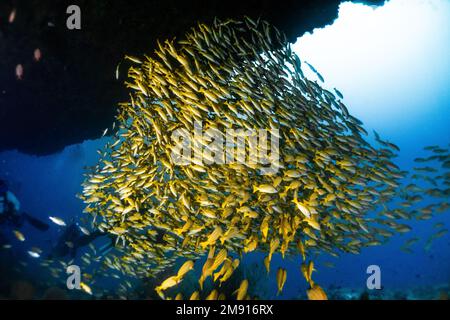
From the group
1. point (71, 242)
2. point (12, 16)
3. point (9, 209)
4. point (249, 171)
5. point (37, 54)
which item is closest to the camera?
point (249, 171)

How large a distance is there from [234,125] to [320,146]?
1946 millimetres

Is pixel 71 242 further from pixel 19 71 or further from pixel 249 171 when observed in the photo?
pixel 249 171

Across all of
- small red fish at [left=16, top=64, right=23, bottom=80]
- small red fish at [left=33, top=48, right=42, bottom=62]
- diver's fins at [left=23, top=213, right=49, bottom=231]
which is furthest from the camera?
diver's fins at [left=23, top=213, right=49, bottom=231]

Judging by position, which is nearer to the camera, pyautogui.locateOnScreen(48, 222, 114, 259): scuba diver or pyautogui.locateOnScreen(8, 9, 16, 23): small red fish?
pyautogui.locateOnScreen(8, 9, 16, 23): small red fish

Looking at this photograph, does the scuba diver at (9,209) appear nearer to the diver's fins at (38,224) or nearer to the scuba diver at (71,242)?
the diver's fins at (38,224)

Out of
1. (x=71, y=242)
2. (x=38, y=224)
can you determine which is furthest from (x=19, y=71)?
(x=71, y=242)

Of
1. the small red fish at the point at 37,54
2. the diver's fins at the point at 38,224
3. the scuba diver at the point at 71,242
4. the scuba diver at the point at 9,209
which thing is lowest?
the scuba diver at the point at 71,242

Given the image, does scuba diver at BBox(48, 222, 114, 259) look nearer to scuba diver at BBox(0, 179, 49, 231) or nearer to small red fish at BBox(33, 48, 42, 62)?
scuba diver at BBox(0, 179, 49, 231)

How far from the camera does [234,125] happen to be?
5.98m

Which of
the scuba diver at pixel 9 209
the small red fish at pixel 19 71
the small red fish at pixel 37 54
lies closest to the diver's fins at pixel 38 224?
the scuba diver at pixel 9 209

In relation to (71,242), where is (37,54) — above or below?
above

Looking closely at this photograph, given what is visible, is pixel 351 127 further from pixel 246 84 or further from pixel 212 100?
pixel 212 100

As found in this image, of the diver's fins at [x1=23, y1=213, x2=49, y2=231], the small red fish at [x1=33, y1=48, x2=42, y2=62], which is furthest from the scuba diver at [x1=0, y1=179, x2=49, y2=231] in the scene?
the small red fish at [x1=33, y1=48, x2=42, y2=62]
